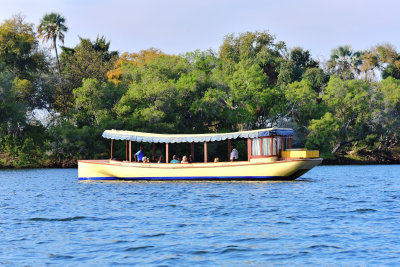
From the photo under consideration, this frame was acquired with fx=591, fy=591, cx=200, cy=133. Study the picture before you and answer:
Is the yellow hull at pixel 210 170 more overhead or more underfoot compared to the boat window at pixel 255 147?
more underfoot

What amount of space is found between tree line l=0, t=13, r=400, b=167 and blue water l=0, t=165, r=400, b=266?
100.0ft

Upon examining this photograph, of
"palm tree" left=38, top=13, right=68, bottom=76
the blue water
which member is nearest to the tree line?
"palm tree" left=38, top=13, right=68, bottom=76

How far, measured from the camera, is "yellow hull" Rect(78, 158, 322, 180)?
31.1m

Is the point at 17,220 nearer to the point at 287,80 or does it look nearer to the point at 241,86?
the point at 241,86

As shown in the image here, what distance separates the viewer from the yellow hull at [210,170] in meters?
31.1

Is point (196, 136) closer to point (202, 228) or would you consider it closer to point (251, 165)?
point (251, 165)

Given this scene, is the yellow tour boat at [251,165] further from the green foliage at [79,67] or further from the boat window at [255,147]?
the green foliage at [79,67]

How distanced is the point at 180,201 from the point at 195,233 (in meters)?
7.74

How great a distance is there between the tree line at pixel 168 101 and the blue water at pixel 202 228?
30474 millimetres

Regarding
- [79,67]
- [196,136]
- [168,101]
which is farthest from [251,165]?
[79,67]

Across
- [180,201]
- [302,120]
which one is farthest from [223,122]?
[180,201]

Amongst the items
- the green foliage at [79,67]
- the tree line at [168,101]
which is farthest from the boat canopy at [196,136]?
the green foliage at [79,67]

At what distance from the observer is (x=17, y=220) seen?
60.1ft

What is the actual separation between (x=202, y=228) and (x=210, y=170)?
1558 cm
